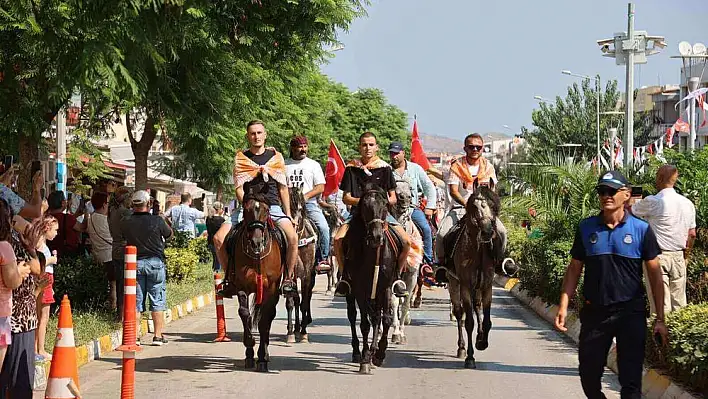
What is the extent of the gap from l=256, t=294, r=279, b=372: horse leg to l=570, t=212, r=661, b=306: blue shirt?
5192 millimetres

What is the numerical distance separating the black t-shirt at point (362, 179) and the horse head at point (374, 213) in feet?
→ 1.46

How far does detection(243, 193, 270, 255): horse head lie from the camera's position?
12.9 metres

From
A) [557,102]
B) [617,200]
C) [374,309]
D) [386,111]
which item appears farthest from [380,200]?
[386,111]

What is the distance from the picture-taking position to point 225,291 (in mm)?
13539

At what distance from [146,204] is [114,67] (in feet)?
15.6

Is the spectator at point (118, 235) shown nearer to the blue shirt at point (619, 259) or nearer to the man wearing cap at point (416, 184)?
the man wearing cap at point (416, 184)

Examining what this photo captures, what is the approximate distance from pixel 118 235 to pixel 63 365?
7.89 metres

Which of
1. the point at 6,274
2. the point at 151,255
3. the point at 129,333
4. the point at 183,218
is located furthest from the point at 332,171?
the point at 183,218

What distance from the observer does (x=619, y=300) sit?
868 centimetres

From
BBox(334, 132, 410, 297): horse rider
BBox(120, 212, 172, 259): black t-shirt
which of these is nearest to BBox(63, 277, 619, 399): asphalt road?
BBox(334, 132, 410, 297): horse rider

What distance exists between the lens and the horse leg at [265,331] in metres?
13.1

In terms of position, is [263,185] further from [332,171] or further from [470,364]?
[332,171]

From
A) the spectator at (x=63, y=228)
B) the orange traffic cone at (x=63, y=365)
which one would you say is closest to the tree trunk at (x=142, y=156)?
the spectator at (x=63, y=228)

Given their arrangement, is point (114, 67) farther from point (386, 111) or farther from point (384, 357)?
point (386, 111)
